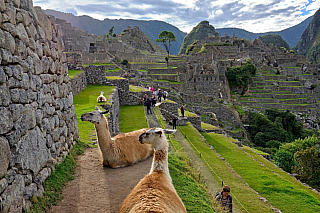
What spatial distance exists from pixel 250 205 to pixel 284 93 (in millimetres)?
42623

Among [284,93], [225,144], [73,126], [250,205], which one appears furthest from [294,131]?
[73,126]

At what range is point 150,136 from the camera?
443cm

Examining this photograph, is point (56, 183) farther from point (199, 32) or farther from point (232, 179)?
point (199, 32)

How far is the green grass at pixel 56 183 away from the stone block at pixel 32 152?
404 millimetres

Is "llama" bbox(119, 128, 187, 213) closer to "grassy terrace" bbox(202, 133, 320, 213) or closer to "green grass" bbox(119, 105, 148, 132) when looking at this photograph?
"grassy terrace" bbox(202, 133, 320, 213)

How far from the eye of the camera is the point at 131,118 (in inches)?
564

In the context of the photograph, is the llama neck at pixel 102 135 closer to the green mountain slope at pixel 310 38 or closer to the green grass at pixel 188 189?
the green grass at pixel 188 189

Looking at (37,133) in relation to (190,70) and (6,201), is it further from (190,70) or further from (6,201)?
(190,70)

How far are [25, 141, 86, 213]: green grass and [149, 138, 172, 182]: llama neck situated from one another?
1773 millimetres

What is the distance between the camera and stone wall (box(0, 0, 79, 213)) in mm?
3320

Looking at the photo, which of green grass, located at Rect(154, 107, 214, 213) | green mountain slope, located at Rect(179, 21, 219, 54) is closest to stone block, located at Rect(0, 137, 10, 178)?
green grass, located at Rect(154, 107, 214, 213)

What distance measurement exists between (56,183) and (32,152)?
1.03 m

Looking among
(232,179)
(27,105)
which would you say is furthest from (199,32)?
(27,105)

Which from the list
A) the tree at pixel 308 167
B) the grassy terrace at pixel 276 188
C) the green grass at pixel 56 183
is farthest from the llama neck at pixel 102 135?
the tree at pixel 308 167
